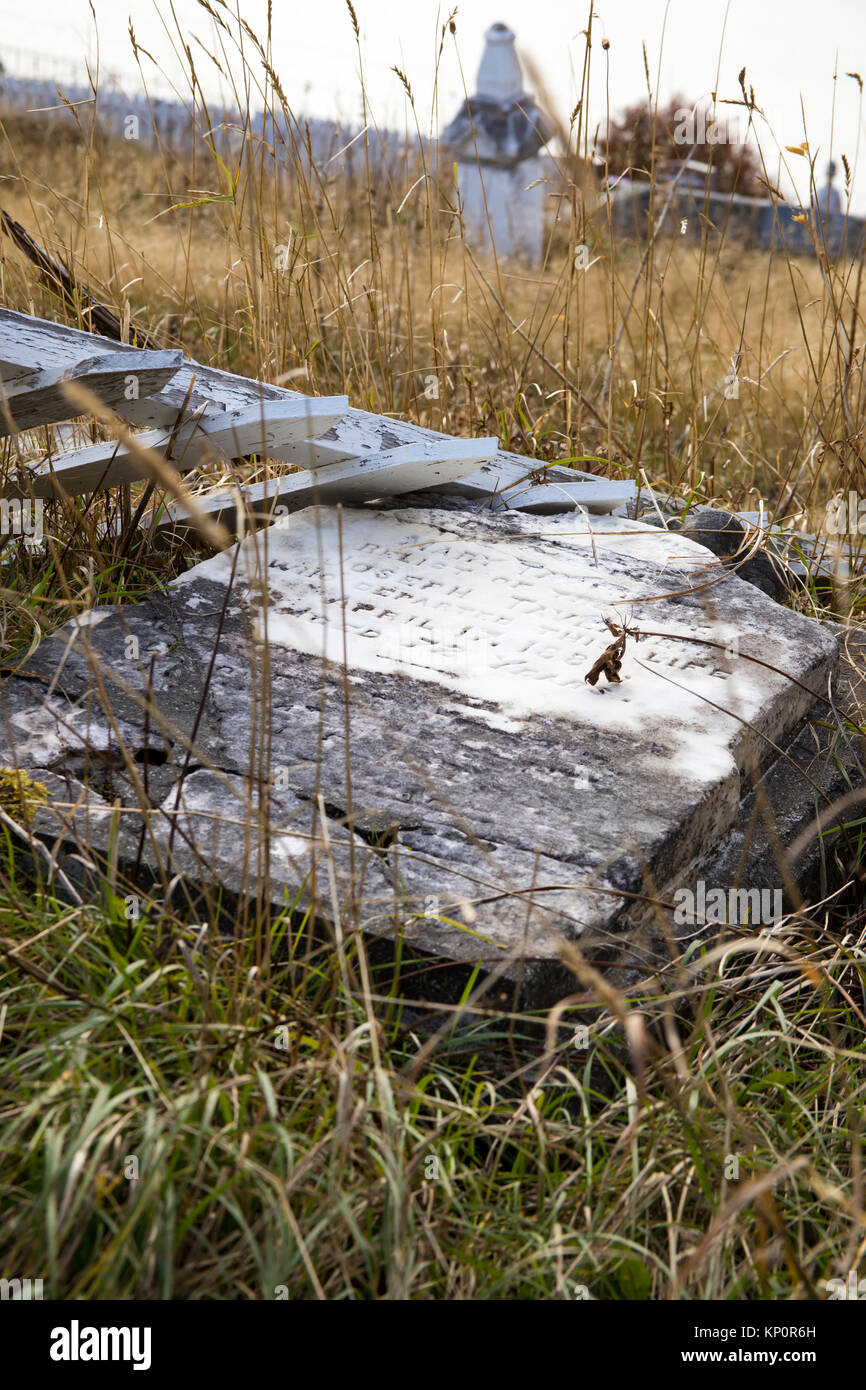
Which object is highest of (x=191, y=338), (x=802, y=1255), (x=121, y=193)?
(x=121, y=193)

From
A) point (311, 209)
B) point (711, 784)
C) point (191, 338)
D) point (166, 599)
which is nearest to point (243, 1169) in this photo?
point (711, 784)

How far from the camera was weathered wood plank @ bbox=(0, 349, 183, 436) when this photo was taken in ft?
6.38

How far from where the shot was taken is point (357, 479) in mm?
2400

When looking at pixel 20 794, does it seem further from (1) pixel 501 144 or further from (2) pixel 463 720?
(1) pixel 501 144

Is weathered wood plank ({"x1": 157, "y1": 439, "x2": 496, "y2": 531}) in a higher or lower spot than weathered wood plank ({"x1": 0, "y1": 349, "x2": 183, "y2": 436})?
lower

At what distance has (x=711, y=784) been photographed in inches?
66.7

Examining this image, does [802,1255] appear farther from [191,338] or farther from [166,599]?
[191,338]

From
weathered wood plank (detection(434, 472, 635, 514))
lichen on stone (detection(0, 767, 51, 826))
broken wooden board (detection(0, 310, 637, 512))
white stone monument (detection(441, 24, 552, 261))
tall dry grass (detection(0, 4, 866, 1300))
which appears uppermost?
white stone monument (detection(441, 24, 552, 261))

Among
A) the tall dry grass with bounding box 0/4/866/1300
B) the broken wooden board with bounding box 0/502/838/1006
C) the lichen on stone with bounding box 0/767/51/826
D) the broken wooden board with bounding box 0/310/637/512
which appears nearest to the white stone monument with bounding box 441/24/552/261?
the broken wooden board with bounding box 0/310/637/512

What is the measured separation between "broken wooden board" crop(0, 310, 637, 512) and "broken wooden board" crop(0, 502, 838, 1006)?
0.50 feet

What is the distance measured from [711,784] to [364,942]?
66 cm

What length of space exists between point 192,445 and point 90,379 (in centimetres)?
35

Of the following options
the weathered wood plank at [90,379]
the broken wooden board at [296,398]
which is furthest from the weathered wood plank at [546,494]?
the weathered wood plank at [90,379]

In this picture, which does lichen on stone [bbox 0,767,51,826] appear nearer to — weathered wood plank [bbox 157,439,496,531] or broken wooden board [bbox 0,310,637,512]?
broken wooden board [bbox 0,310,637,512]
